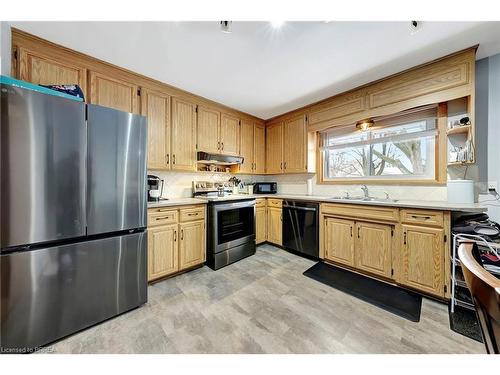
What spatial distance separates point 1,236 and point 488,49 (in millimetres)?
4232

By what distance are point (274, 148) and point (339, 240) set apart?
2064 millimetres

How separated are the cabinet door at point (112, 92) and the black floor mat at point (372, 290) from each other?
9.73 feet

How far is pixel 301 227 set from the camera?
116 inches

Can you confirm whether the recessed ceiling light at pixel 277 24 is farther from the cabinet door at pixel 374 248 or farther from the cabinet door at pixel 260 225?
the cabinet door at pixel 260 225

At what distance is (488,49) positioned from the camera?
1846mm

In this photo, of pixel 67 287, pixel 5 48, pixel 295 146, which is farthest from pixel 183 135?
pixel 67 287

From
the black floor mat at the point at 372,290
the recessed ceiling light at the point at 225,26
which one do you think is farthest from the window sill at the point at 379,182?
the recessed ceiling light at the point at 225,26

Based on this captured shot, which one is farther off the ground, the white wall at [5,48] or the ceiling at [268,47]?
the ceiling at [268,47]

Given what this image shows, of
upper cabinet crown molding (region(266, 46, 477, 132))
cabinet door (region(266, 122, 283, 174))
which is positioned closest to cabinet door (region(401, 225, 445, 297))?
upper cabinet crown molding (region(266, 46, 477, 132))

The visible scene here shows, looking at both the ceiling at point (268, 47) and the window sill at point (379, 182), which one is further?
the window sill at point (379, 182)

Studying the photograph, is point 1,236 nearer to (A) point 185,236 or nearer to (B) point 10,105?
(B) point 10,105

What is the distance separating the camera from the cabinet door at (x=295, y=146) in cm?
332

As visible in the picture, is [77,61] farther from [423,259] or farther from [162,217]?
[423,259]

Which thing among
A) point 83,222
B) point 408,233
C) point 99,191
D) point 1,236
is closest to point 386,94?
point 408,233
